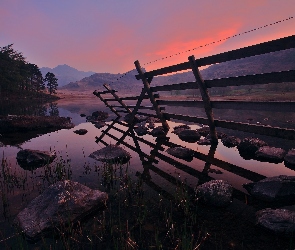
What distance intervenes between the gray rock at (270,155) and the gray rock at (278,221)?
9.87 ft

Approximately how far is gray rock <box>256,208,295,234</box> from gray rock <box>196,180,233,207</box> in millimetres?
532

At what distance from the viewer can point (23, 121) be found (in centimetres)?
1036

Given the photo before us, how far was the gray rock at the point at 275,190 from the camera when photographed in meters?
3.39

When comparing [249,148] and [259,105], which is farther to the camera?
[249,148]

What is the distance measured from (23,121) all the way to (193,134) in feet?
26.2

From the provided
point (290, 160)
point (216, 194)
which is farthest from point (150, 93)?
point (216, 194)

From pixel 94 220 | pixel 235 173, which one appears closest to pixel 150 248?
pixel 94 220

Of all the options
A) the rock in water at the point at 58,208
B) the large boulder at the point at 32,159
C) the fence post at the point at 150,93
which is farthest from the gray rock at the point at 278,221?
the fence post at the point at 150,93

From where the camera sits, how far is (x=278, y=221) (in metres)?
2.65

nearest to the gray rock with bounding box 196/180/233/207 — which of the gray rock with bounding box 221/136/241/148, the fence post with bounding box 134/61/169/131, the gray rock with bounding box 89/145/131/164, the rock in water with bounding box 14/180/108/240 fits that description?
the rock in water with bounding box 14/180/108/240

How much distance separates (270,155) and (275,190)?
231cm

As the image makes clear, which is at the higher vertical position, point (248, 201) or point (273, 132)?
point (273, 132)

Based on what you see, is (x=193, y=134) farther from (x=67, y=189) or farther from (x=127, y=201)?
(x=67, y=189)

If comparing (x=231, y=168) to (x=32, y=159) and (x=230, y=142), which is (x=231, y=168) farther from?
(x=32, y=159)
